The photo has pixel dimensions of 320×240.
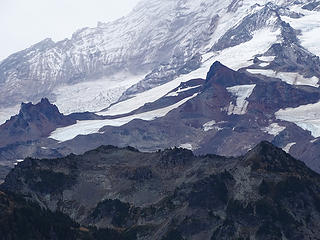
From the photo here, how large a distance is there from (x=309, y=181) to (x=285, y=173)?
5.10 metres

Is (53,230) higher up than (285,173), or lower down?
higher up

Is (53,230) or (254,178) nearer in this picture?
(53,230)

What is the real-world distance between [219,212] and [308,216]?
17.4 m

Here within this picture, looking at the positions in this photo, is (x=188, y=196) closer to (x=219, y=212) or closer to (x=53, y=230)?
(x=219, y=212)

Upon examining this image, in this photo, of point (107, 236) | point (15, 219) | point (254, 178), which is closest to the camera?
point (15, 219)

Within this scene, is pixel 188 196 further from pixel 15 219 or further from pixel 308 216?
pixel 15 219

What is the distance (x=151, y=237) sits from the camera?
182m

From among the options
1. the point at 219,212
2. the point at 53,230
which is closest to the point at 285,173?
the point at 219,212

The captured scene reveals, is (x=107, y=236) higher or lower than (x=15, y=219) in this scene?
lower

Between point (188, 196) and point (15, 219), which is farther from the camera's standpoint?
point (188, 196)

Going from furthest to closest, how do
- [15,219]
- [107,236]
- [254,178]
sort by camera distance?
[254,178] < [107,236] < [15,219]

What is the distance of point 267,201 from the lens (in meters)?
183

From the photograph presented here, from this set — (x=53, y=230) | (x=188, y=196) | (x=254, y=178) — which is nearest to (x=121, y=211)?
(x=188, y=196)

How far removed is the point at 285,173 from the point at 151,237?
105 feet
